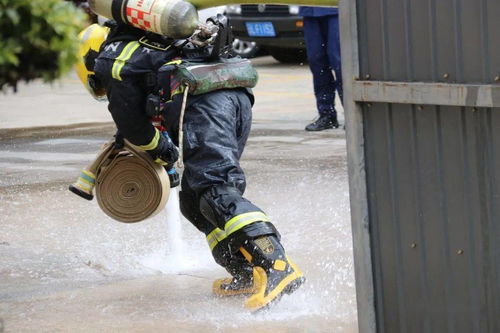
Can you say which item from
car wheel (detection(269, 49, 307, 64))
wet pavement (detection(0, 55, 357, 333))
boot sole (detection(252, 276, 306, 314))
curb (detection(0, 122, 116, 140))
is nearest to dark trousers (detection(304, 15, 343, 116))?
wet pavement (detection(0, 55, 357, 333))

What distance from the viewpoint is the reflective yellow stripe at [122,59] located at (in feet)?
15.9

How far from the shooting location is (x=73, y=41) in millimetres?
2680

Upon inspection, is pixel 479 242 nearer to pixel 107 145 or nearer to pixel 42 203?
pixel 107 145

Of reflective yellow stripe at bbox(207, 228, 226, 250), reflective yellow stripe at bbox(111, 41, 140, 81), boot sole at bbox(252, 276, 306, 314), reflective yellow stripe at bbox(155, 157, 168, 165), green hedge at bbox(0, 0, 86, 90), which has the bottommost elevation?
boot sole at bbox(252, 276, 306, 314)

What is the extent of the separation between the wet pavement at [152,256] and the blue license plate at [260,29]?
19.5 feet

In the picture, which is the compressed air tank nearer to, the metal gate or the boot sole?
the boot sole

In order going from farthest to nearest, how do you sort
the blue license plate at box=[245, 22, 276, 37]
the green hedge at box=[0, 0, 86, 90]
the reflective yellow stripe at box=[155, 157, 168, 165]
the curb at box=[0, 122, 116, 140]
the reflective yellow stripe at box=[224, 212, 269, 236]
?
the blue license plate at box=[245, 22, 276, 37] → the curb at box=[0, 122, 116, 140] → the reflective yellow stripe at box=[155, 157, 168, 165] → the reflective yellow stripe at box=[224, 212, 269, 236] → the green hedge at box=[0, 0, 86, 90]

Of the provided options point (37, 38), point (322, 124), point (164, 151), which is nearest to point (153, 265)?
point (164, 151)

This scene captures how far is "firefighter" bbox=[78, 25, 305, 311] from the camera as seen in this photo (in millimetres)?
4754

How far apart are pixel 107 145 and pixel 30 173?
320 cm

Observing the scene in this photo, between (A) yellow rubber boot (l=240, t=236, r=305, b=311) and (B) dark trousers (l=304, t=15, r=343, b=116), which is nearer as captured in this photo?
(A) yellow rubber boot (l=240, t=236, r=305, b=311)

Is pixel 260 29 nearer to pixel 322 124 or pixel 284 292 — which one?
pixel 322 124

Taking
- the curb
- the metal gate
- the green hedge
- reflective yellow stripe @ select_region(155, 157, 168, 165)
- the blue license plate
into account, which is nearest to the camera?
the green hedge

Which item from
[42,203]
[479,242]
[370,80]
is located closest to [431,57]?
[370,80]
